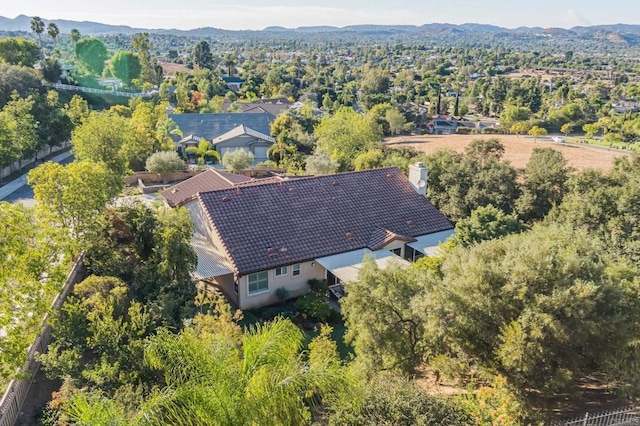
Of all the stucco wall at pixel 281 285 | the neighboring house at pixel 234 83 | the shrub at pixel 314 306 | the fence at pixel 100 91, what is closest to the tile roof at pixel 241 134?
the stucco wall at pixel 281 285

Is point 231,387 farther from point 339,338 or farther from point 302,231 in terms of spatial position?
point 302,231

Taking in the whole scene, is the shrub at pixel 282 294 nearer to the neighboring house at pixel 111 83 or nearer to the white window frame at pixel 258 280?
the white window frame at pixel 258 280

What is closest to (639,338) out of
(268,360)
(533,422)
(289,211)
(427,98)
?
(533,422)

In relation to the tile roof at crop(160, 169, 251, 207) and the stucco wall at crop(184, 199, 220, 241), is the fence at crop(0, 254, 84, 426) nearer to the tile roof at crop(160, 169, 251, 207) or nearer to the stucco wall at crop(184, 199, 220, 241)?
the stucco wall at crop(184, 199, 220, 241)

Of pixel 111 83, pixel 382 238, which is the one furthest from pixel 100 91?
pixel 382 238

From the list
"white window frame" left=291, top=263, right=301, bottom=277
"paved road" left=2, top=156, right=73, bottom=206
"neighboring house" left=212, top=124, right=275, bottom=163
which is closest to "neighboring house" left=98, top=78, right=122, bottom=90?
"neighboring house" left=212, top=124, right=275, bottom=163

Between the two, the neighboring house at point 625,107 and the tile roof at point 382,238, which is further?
the neighboring house at point 625,107
